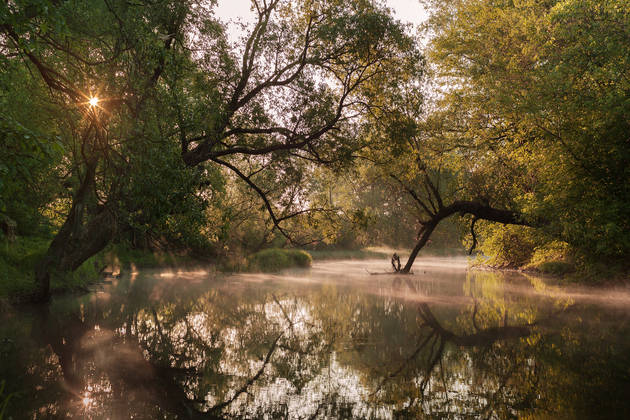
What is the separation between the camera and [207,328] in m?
11.2

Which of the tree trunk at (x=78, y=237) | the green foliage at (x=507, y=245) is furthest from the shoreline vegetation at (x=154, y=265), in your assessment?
the tree trunk at (x=78, y=237)

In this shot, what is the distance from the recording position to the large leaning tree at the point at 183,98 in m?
8.37

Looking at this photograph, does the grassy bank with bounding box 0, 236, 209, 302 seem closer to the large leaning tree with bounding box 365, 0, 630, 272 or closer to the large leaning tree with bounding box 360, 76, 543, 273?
the large leaning tree with bounding box 365, 0, 630, 272

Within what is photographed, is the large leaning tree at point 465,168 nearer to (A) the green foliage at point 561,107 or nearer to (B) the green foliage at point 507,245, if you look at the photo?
(A) the green foliage at point 561,107

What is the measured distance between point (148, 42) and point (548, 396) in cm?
941

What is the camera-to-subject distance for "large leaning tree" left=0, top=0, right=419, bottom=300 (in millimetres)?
8367

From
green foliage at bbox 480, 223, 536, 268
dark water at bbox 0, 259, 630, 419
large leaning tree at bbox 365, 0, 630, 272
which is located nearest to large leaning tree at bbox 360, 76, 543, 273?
large leaning tree at bbox 365, 0, 630, 272

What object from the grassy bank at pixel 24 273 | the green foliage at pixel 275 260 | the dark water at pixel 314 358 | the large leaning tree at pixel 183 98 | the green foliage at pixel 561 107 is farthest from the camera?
the green foliage at pixel 275 260

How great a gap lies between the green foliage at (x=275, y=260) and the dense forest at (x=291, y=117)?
11987mm

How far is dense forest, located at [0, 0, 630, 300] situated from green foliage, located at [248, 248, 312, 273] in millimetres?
A: 11987

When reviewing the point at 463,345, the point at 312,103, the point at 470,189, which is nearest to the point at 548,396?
the point at 463,345

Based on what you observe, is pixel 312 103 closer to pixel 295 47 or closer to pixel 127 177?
pixel 295 47

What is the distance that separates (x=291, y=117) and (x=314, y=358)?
29.4ft

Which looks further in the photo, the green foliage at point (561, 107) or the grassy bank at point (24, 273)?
the grassy bank at point (24, 273)
